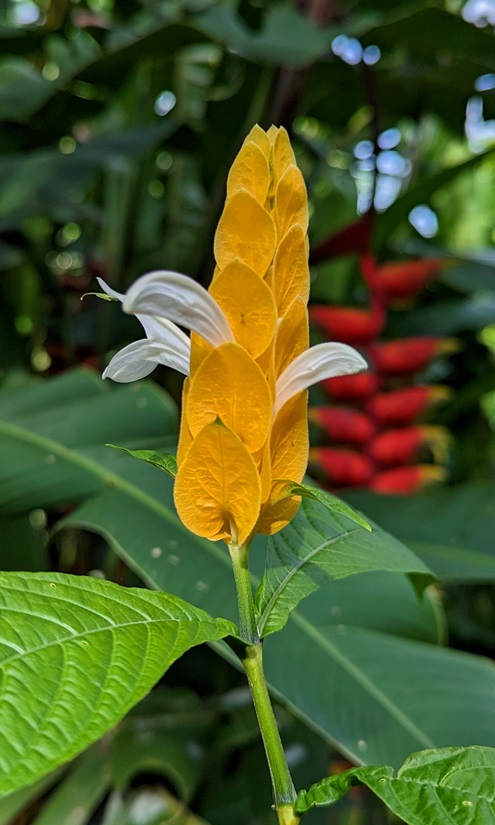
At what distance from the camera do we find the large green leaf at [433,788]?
7.1 inches

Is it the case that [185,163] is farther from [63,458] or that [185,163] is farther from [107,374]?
[107,374]

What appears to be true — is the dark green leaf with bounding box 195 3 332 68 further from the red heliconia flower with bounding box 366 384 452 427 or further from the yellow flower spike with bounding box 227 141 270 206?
the yellow flower spike with bounding box 227 141 270 206

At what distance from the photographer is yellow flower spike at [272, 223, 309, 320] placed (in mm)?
214

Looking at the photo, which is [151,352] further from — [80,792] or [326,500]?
[80,792]

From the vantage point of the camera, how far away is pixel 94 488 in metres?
0.54

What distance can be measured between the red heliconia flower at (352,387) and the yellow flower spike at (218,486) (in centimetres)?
58

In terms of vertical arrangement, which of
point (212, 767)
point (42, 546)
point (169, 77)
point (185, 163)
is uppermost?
point (169, 77)

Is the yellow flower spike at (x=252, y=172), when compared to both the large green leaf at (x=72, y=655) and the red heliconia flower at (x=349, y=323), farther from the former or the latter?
the red heliconia flower at (x=349, y=323)

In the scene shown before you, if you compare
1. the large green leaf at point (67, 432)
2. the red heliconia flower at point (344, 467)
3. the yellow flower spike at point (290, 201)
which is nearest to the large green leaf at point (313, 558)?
the yellow flower spike at point (290, 201)

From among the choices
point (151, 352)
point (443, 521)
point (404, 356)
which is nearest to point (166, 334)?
point (151, 352)

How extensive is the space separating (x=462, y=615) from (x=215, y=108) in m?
0.88

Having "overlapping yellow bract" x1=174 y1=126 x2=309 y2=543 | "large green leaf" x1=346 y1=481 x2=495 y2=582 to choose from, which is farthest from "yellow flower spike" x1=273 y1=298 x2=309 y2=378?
"large green leaf" x1=346 y1=481 x2=495 y2=582

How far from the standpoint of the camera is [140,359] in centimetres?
23

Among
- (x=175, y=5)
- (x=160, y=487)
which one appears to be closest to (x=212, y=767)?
(x=160, y=487)
